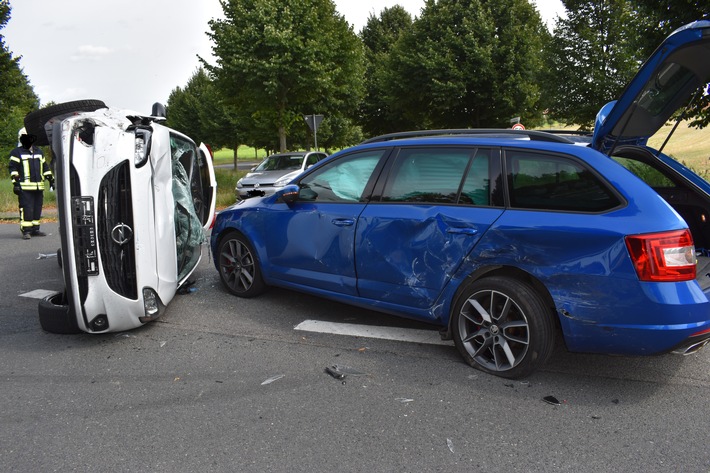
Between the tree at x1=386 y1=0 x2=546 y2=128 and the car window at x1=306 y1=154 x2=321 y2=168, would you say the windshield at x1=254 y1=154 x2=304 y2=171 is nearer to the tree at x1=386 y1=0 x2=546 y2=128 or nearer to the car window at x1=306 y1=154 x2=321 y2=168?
the car window at x1=306 y1=154 x2=321 y2=168

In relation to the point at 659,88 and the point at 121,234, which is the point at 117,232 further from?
the point at 659,88

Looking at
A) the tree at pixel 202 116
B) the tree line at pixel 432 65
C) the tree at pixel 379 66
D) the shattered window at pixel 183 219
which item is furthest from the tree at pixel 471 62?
the shattered window at pixel 183 219

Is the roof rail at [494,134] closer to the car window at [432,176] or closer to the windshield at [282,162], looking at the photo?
the car window at [432,176]

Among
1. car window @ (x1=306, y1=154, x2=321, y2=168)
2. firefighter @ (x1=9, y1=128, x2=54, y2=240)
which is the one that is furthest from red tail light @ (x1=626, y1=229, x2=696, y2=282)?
car window @ (x1=306, y1=154, x2=321, y2=168)

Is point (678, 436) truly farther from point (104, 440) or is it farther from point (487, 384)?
point (104, 440)

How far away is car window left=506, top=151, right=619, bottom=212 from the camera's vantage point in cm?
337

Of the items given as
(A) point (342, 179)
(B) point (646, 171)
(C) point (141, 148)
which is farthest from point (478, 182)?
(C) point (141, 148)

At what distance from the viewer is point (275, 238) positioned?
5.05 meters

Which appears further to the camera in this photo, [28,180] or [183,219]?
[28,180]

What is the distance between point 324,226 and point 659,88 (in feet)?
8.41

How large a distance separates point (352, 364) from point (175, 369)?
122 cm

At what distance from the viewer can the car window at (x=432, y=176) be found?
12.8 ft

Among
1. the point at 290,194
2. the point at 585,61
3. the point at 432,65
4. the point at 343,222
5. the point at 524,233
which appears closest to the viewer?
the point at 524,233

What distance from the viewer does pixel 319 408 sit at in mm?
3324
